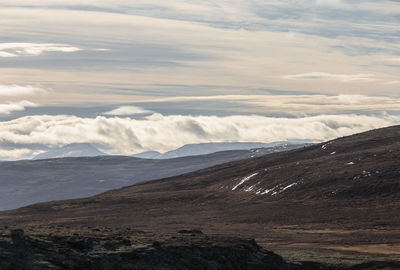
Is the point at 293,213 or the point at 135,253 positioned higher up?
the point at 135,253

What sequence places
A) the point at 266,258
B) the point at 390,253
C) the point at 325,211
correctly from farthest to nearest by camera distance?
the point at 325,211 → the point at 390,253 → the point at 266,258

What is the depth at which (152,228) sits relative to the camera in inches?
5364

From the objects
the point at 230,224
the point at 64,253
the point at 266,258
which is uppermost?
the point at 64,253

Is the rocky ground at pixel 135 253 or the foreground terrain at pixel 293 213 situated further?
the foreground terrain at pixel 293 213

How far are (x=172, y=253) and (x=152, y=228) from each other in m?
84.3

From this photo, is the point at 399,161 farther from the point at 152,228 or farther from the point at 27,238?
the point at 27,238

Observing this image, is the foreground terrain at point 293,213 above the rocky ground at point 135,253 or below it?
below

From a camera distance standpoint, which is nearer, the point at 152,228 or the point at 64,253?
the point at 64,253

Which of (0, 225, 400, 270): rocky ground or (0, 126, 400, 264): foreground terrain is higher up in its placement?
(0, 225, 400, 270): rocky ground

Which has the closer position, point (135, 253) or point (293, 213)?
point (135, 253)

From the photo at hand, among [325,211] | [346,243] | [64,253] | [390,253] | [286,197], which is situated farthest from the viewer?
[286,197]

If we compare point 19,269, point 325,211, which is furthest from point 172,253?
point 325,211

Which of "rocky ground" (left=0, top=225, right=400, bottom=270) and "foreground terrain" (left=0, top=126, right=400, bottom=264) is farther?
"foreground terrain" (left=0, top=126, right=400, bottom=264)

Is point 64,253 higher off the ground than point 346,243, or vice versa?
point 64,253
